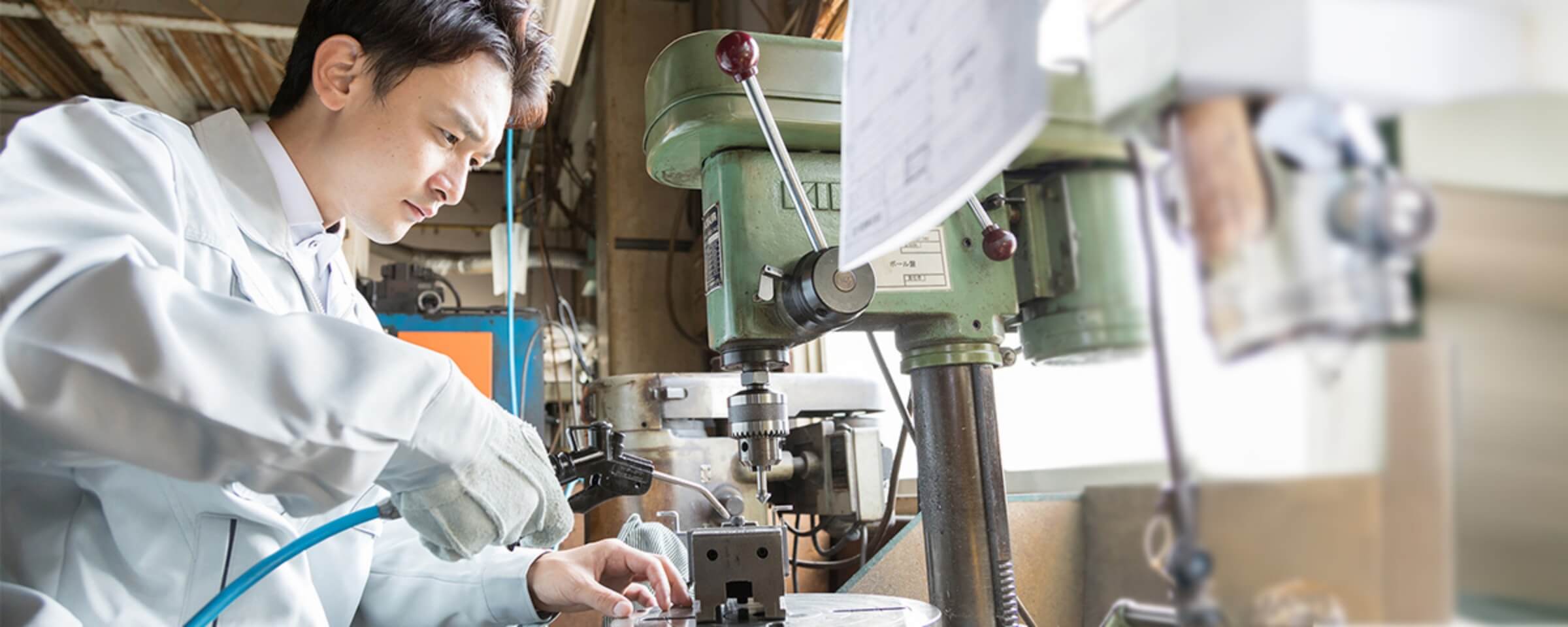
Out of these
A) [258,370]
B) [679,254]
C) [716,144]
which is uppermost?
[679,254]

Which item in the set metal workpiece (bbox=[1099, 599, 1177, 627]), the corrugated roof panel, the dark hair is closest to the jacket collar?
the dark hair

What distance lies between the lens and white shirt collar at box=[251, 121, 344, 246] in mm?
1049

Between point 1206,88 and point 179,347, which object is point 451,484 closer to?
point 179,347

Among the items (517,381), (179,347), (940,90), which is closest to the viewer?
(940,90)

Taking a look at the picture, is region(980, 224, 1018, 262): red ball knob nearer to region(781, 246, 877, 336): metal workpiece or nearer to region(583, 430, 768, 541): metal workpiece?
region(781, 246, 877, 336): metal workpiece

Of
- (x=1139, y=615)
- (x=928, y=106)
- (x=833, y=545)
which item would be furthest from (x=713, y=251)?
(x=833, y=545)

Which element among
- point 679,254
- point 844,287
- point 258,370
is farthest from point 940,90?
point 679,254

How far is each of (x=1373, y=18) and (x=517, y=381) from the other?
2.39 m

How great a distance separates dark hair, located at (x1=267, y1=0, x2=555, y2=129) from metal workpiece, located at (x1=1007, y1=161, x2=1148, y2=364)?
0.69m

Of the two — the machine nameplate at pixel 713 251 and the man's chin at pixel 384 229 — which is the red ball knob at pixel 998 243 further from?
the man's chin at pixel 384 229

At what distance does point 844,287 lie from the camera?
815 millimetres

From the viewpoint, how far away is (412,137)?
1049 millimetres

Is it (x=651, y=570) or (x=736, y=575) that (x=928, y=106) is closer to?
(x=736, y=575)

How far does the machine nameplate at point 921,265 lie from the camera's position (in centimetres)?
90
